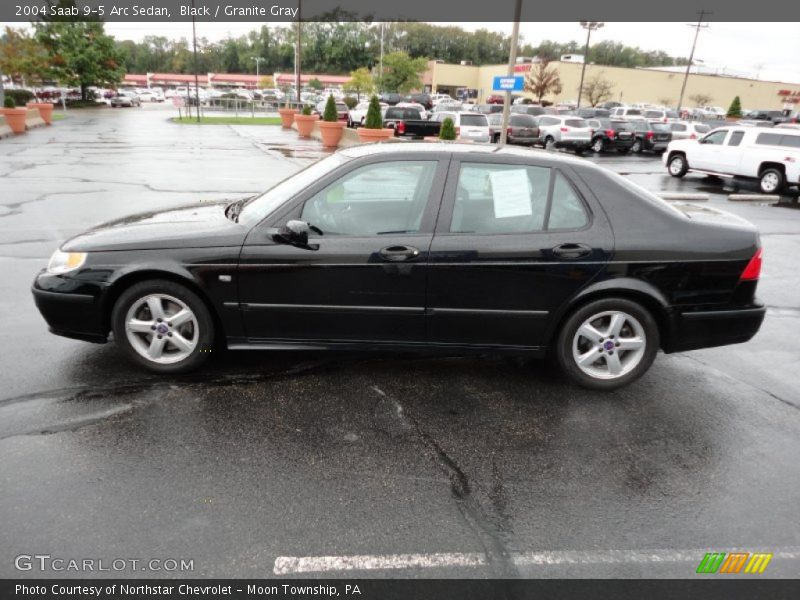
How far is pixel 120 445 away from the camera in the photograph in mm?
3326

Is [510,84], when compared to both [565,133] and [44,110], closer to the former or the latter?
[565,133]

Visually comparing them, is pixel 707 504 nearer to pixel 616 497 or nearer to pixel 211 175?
pixel 616 497

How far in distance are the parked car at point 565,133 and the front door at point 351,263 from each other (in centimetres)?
2296

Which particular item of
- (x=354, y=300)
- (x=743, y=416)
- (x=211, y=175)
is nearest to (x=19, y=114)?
(x=211, y=175)

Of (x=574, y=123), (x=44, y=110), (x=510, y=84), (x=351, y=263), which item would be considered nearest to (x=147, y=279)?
(x=351, y=263)

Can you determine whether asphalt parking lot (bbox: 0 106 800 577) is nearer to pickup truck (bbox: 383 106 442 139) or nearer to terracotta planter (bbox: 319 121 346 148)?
terracotta planter (bbox: 319 121 346 148)

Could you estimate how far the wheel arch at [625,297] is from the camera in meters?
3.96

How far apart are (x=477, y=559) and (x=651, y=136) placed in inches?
1117

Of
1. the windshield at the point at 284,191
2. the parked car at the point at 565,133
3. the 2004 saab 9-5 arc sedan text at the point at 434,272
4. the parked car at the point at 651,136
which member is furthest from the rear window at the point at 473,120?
the 2004 saab 9-5 arc sedan text at the point at 434,272

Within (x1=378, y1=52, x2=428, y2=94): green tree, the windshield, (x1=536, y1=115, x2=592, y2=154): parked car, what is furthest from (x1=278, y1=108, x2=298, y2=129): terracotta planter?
the windshield

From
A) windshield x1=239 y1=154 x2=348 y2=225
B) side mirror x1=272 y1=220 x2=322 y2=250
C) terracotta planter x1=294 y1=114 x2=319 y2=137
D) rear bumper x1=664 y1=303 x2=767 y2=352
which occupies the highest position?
windshield x1=239 y1=154 x2=348 y2=225

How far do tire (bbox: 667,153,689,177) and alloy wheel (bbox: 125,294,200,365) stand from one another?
18.0 metres

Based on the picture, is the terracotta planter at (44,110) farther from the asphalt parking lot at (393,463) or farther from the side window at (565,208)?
the side window at (565,208)

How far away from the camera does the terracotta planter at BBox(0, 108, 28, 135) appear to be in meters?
24.6
